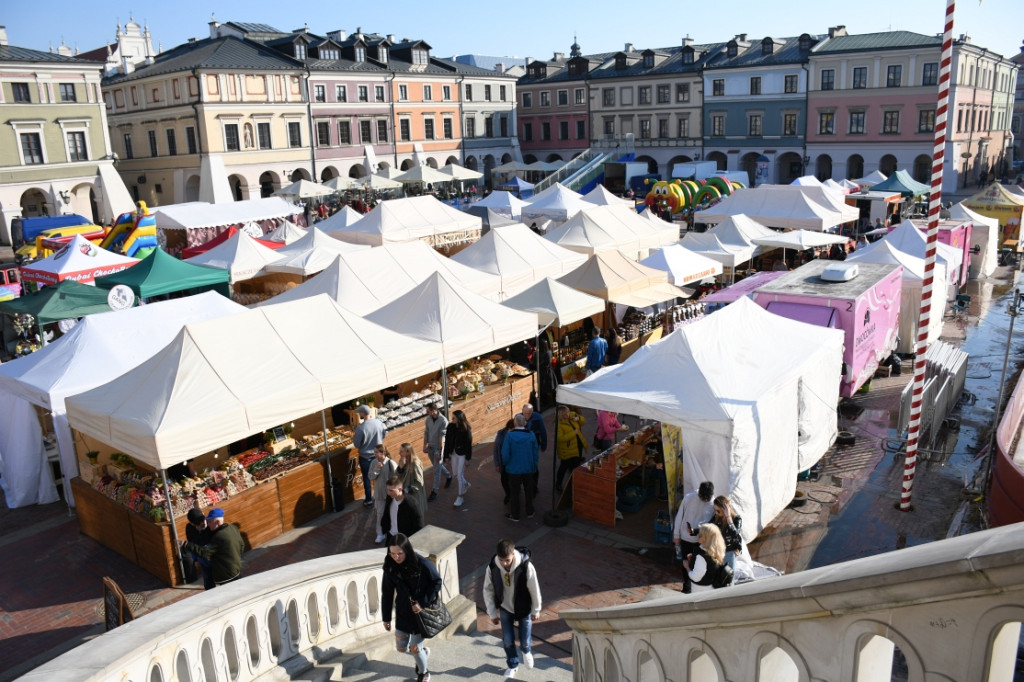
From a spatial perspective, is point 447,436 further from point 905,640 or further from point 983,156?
point 983,156

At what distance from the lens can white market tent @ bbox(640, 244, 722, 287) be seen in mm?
17172

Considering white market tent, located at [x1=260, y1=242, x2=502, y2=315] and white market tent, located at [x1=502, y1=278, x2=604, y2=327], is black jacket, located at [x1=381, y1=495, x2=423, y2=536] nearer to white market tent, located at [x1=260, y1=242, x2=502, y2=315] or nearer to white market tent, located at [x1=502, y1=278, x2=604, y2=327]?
white market tent, located at [x1=502, y1=278, x2=604, y2=327]

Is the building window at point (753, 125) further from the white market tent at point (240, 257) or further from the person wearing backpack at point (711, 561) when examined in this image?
the person wearing backpack at point (711, 561)

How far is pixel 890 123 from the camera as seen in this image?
148 ft

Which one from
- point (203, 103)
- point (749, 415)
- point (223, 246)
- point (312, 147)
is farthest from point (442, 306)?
point (312, 147)

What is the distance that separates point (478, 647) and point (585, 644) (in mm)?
2203

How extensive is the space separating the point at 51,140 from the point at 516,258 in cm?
3249

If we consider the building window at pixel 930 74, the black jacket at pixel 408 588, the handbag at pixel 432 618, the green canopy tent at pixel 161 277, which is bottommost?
the handbag at pixel 432 618

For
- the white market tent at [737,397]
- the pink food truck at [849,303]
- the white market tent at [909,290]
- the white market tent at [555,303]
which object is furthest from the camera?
the white market tent at [909,290]

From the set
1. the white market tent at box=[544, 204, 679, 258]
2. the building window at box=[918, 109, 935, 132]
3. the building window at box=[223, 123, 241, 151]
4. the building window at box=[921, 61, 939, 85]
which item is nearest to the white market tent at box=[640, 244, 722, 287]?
the white market tent at box=[544, 204, 679, 258]

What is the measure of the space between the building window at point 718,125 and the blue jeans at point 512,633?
49.6m

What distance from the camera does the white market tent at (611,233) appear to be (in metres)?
20.1

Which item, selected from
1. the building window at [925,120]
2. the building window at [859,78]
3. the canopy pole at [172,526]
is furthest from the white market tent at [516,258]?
the building window at [859,78]

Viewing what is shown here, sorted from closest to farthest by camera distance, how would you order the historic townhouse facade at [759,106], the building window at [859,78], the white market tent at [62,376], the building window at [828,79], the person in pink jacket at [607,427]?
1. the white market tent at [62,376]
2. the person in pink jacket at [607,427]
3. the building window at [859,78]
4. the building window at [828,79]
5. the historic townhouse facade at [759,106]
